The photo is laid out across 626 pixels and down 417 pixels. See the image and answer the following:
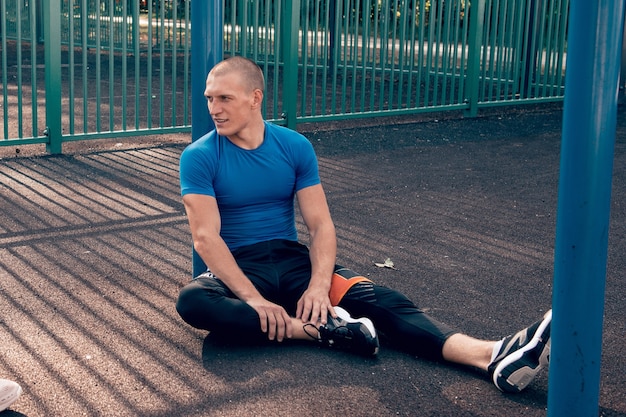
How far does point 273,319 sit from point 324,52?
663 cm

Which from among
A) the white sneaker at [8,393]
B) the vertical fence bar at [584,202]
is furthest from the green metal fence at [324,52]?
the vertical fence bar at [584,202]

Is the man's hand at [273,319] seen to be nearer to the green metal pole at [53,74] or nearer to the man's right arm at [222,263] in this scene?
the man's right arm at [222,263]

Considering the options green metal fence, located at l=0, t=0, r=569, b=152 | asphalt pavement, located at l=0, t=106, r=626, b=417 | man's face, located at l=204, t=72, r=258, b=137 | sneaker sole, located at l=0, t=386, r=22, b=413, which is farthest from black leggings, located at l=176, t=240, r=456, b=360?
green metal fence, located at l=0, t=0, r=569, b=152

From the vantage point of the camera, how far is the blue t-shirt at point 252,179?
179 inches

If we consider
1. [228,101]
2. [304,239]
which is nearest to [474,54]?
[304,239]

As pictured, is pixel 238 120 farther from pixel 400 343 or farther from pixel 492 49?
pixel 492 49

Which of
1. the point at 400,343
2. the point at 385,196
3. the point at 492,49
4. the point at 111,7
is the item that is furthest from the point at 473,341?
the point at 492,49

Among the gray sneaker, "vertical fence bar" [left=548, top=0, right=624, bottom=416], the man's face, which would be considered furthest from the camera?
the man's face

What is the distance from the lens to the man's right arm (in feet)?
14.2

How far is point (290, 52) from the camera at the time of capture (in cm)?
1015

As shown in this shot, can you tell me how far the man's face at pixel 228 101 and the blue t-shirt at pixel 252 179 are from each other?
13cm

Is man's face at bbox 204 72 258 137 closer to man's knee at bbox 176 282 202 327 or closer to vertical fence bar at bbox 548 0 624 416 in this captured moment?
man's knee at bbox 176 282 202 327

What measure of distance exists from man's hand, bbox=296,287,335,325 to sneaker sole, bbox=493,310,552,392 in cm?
82

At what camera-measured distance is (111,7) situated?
8844mm
